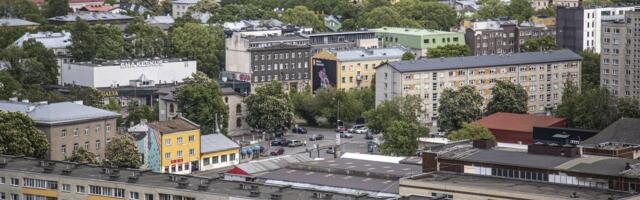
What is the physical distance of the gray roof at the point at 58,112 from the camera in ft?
226

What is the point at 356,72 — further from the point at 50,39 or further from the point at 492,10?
the point at 492,10

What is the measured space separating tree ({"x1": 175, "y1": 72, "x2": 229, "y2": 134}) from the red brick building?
12.8m

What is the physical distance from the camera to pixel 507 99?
83.5m

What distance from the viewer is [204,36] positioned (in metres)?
108

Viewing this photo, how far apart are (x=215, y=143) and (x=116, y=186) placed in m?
21.1

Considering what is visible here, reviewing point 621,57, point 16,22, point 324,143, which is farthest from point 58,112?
point 16,22

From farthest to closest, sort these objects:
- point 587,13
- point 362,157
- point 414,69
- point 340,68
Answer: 1. point 587,13
2. point 340,68
3. point 414,69
4. point 362,157

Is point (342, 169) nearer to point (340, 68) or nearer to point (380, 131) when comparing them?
point (380, 131)

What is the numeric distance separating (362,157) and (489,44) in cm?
4868

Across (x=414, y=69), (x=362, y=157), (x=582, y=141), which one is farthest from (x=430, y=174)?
(x=414, y=69)

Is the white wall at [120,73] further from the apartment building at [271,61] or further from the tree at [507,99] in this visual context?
the tree at [507,99]

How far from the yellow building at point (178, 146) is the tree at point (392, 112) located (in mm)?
11923

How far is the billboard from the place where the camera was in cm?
9638

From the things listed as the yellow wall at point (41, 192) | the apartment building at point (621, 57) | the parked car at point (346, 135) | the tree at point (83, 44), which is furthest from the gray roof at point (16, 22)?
the yellow wall at point (41, 192)
